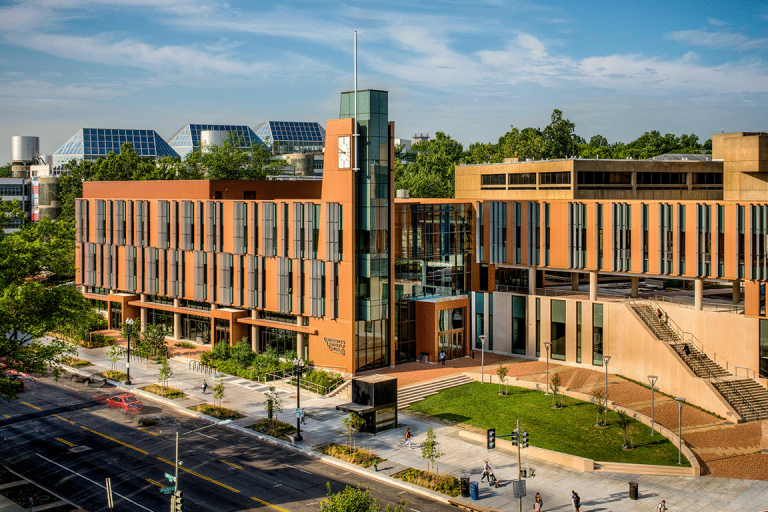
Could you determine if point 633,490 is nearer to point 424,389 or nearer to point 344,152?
point 424,389

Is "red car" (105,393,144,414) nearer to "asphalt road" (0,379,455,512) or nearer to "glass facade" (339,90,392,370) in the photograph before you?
"asphalt road" (0,379,455,512)

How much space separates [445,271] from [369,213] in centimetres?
1185

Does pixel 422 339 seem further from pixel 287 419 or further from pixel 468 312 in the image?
pixel 287 419

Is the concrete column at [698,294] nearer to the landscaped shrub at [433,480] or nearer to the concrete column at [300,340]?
the landscaped shrub at [433,480]

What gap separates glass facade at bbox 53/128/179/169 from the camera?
175 m

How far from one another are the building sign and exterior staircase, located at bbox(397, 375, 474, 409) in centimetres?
755

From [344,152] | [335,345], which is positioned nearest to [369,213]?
[344,152]

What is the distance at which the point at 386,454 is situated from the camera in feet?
167

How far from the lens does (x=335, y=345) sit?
68.8m

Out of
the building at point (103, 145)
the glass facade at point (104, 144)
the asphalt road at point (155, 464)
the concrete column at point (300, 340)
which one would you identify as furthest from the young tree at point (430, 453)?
the building at point (103, 145)

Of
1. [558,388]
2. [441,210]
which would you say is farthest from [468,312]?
[558,388]

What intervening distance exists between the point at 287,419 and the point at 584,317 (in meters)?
29.0

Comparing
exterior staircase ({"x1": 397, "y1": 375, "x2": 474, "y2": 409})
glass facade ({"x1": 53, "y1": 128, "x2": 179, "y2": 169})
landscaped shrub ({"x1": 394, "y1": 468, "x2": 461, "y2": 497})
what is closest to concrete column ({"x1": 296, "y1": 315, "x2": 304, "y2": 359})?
exterior staircase ({"x1": 397, "y1": 375, "x2": 474, "y2": 409})

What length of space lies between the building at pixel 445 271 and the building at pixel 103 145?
96.7 meters
